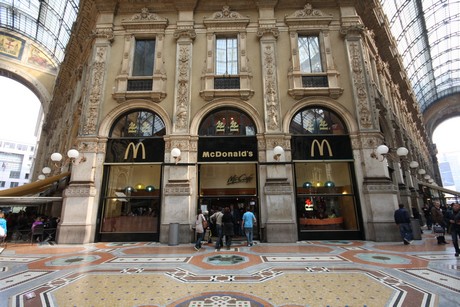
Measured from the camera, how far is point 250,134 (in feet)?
37.9

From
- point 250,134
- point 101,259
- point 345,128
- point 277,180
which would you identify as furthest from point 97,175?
point 345,128

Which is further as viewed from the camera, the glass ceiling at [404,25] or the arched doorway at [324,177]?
the glass ceiling at [404,25]

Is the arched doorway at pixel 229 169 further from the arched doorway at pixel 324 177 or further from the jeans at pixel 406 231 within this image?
the jeans at pixel 406 231

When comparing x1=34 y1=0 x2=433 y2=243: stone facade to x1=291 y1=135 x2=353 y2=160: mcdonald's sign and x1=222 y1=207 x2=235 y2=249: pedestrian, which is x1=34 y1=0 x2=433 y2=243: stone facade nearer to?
x1=291 y1=135 x2=353 y2=160: mcdonald's sign

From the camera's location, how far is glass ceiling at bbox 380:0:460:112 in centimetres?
2610

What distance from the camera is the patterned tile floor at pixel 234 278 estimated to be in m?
3.94

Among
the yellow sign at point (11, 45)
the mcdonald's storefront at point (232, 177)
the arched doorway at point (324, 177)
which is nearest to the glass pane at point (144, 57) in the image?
the mcdonald's storefront at point (232, 177)

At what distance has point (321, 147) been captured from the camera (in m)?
11.3

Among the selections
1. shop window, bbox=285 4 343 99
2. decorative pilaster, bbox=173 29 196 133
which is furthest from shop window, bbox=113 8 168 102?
shop window, bbox=285 4 343 99

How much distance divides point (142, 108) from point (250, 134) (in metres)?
5.77

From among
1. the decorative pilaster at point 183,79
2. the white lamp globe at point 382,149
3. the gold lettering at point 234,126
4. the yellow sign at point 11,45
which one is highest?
the yellow sign at point 11,45

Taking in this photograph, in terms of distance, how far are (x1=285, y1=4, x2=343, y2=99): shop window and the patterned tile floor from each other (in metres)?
7.52

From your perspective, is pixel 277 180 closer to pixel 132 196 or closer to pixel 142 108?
pixel 132 196

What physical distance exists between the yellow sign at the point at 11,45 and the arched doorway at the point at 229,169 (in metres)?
35.4
